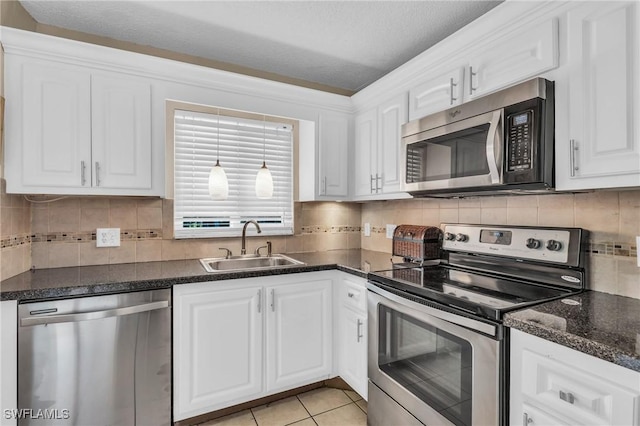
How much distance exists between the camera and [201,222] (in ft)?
8.07

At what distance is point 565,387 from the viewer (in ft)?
3.26

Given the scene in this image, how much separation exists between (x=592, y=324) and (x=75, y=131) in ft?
8.21

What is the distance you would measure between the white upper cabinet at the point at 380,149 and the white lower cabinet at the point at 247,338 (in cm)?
72

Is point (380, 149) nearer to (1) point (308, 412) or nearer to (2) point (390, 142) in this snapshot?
(2) point (390, 142)

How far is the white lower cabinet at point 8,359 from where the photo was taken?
1437mm

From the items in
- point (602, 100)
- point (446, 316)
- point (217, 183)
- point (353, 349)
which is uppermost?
point (602, 100)

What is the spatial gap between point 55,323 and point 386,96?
7.53 feet

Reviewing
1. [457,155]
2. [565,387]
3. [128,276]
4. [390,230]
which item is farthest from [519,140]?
[128,276]

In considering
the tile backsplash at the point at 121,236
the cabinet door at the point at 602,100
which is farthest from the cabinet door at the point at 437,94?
the tile backsplash at the point at 121,236

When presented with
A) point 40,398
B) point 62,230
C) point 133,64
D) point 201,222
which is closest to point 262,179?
point 201,222

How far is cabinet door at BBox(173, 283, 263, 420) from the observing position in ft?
5.92

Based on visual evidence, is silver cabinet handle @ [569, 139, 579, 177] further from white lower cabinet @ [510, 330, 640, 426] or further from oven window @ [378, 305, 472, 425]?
oven window @ [378, 305, 472, 425]

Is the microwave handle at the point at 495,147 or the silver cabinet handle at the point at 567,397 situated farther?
the microwave handle at the point at 495,147

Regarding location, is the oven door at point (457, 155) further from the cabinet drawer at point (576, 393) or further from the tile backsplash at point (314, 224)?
the cabinet drawer at point (576, 393)
